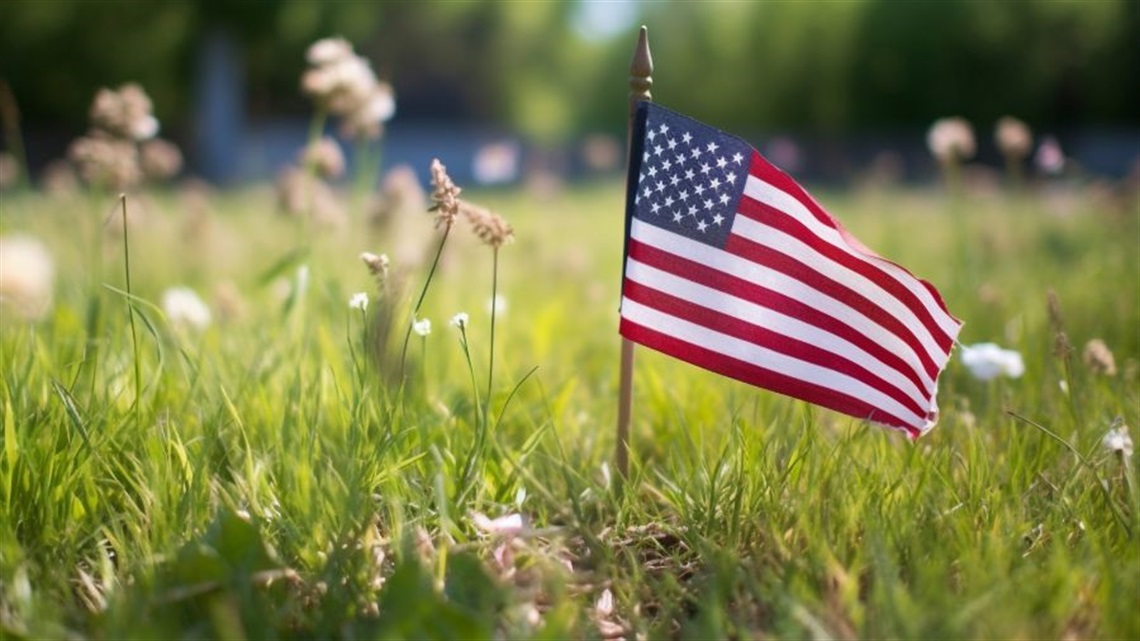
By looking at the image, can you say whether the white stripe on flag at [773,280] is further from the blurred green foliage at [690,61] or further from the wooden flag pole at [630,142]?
the blurred green foliage at [690,61]

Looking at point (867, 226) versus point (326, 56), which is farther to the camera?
point (867, 226)

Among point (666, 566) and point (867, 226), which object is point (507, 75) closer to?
point (867, 226)

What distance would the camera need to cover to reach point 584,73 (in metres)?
17.8

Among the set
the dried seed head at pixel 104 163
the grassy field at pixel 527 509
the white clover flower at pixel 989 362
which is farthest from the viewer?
the dried seed head at pixel 104 163

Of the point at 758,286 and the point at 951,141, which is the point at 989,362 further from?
the point at 951,141

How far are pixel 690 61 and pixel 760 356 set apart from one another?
16214 millimetres

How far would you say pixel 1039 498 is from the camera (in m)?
1.96

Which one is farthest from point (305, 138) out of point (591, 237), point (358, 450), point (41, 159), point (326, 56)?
point (358, 450)

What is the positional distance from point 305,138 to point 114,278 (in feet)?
38.2

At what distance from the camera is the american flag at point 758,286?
5.99ft

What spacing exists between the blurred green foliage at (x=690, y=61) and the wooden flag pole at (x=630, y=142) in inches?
500

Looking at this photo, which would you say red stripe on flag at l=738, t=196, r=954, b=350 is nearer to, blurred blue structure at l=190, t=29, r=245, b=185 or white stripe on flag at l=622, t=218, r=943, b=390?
white stripe on flag at l=622, t=218, r=943, b=390

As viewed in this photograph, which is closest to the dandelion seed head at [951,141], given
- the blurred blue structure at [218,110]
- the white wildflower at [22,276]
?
the white wildflower at [22,276]

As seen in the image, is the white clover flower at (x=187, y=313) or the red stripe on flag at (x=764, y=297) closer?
the red stripe on flag at (x=764, y=297)
